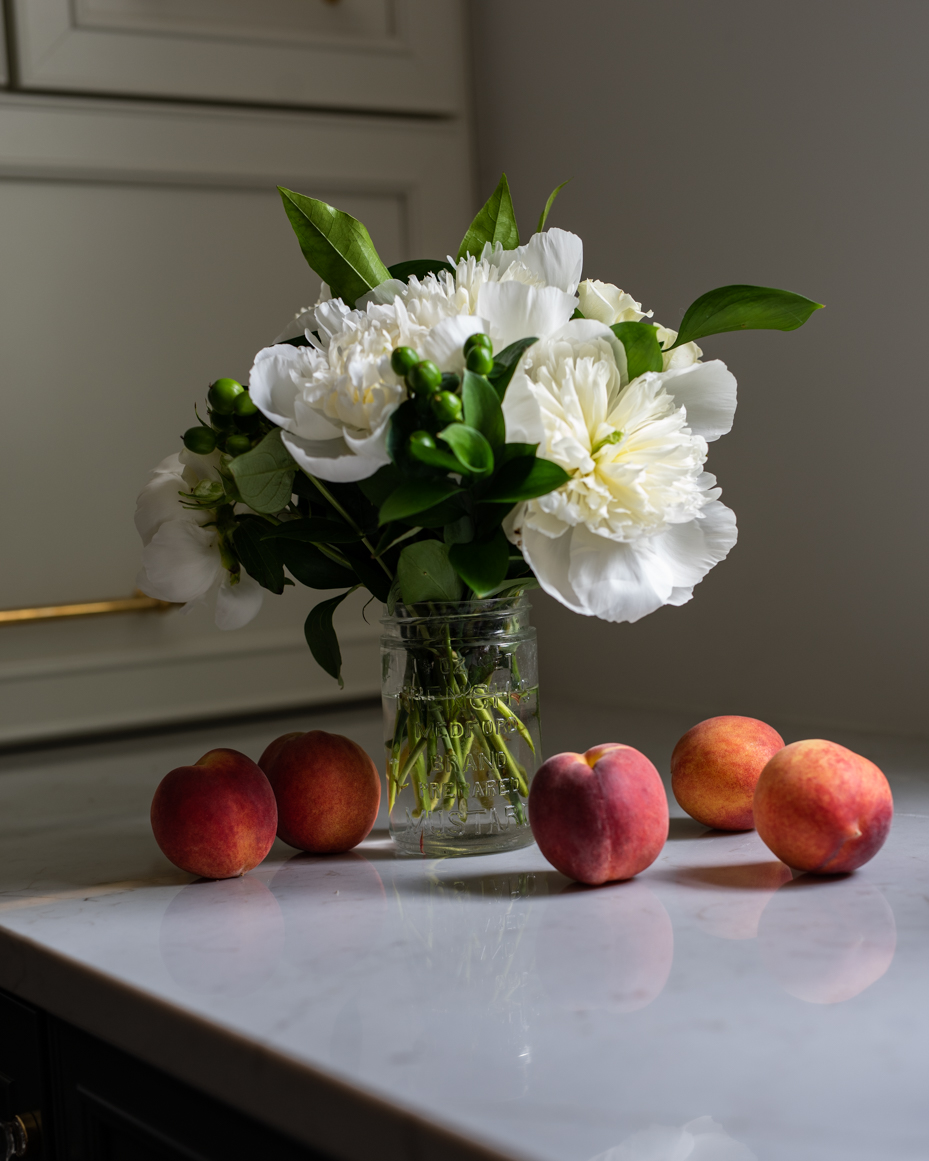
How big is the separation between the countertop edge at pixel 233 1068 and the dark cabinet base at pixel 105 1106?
0.02 m

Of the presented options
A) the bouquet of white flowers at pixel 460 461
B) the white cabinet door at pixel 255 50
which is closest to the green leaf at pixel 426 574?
the bouquet of white flowers at pixel 460 461

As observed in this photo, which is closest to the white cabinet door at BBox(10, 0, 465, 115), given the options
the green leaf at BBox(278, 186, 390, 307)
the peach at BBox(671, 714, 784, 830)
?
the green leaf at BBox(278, 186, 390, 307)

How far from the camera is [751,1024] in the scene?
1.47 ft

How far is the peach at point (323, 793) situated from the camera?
71cm

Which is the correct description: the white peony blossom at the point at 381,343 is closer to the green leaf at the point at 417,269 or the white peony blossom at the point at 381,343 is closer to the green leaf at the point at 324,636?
the green leaf at the point at 417,269

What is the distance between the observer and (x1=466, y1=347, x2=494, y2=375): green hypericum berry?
23.6 inches

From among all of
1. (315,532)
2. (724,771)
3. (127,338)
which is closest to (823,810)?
(724,771)

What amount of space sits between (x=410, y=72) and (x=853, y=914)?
1.16 metres

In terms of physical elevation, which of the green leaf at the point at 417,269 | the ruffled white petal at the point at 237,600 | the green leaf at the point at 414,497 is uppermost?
the green leaf at the point at 417,269

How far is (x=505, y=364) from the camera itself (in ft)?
2.07

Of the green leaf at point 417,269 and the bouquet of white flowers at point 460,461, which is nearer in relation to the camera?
the bouquet of white flowers at point 460,461

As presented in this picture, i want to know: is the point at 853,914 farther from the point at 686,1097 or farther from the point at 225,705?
the point at 225,705

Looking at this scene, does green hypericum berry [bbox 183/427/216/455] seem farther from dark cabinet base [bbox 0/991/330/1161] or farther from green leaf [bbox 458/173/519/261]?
dark cabinet base [bbox 0/991/330/1161]

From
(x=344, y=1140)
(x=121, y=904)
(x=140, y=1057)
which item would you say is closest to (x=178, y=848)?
(x=121, y=904)
